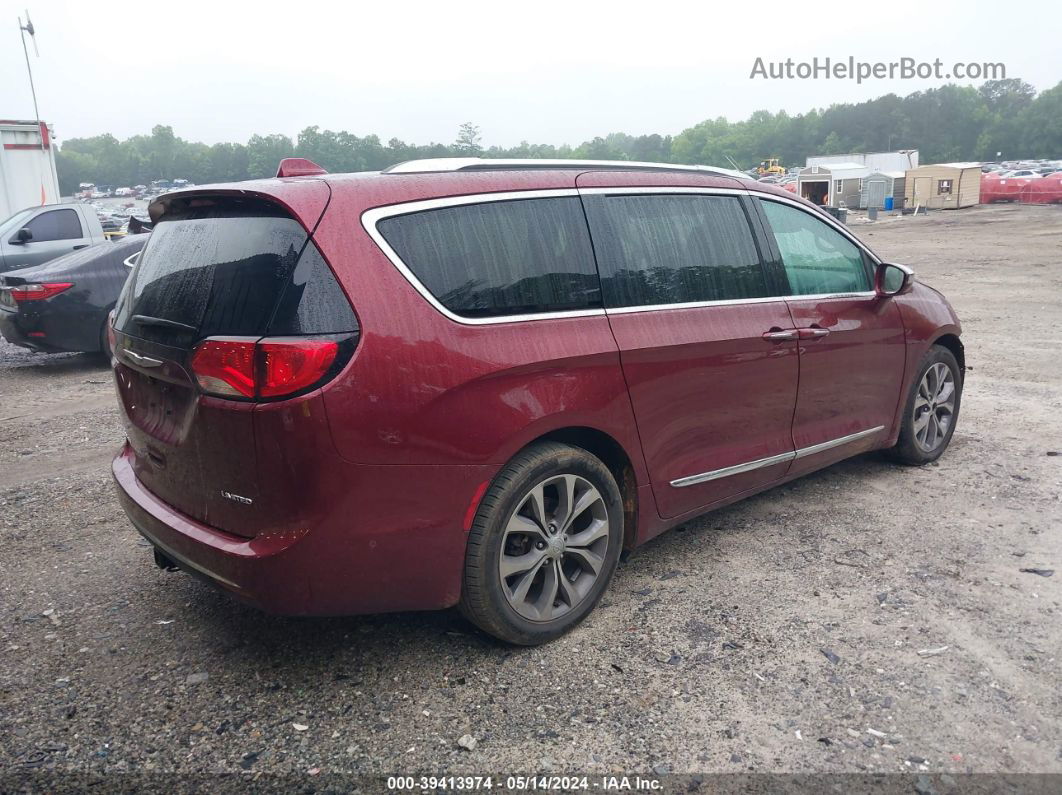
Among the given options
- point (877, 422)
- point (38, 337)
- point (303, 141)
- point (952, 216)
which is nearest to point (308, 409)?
point (877, 422)

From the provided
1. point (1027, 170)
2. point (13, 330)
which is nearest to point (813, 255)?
point (13, 330)

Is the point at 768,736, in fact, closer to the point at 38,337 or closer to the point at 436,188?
the point at 436,188

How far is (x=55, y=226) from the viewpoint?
12.2 m

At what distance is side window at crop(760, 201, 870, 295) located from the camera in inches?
168

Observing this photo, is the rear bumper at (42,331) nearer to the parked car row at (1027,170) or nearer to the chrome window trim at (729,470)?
the chrome window trim at (729,470)

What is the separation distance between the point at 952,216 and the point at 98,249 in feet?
131

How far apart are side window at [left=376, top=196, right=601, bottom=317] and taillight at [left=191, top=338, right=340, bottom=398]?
1.51 feet

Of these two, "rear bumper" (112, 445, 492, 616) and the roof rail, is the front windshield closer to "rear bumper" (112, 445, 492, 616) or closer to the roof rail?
the roof rail

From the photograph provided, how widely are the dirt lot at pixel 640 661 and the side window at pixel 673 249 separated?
1271mm

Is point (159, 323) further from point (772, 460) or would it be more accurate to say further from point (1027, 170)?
point (1027, 170)

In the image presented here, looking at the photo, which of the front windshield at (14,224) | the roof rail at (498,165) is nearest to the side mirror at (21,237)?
the front windshield at (14,224)

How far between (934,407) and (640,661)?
10.2 feet

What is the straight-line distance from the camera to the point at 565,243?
334 centimetres

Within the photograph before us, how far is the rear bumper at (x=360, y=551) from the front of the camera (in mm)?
2703
